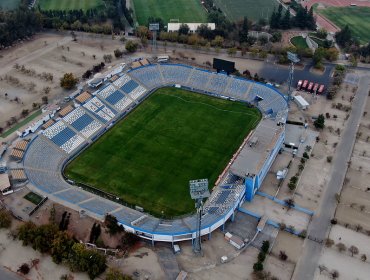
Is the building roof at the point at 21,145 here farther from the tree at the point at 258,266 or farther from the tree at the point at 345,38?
the tree at the point at 345,38

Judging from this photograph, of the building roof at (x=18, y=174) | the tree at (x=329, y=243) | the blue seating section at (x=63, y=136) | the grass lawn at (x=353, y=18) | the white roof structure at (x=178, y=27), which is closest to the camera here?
the tree at (x=329, y=243)

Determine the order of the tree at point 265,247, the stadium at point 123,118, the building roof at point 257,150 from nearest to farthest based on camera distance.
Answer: the tree at point 265,247 < the stadium at point 123,118 < the building roof at point 257,150

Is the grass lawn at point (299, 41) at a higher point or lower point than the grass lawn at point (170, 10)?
lower

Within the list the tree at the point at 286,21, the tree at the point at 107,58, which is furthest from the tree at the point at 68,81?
the tree at the point at 286,21

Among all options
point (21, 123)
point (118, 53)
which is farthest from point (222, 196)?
point (118, 53)

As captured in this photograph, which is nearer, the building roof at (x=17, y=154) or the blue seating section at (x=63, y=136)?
the building roof at (x=17, y=154)

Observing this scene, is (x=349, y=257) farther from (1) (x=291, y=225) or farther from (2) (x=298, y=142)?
(2) (x=298, y=142)

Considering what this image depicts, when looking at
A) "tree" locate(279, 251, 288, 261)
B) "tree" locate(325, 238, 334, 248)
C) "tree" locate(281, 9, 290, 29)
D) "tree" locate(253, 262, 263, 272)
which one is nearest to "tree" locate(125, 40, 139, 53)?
"tree" locate(281, 9, 290, 29)

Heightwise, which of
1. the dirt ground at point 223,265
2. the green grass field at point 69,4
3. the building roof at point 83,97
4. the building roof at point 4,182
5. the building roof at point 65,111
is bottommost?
the dirt ground at point 223,265

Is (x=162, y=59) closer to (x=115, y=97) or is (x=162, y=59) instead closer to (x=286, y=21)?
(x=115, y=97)
